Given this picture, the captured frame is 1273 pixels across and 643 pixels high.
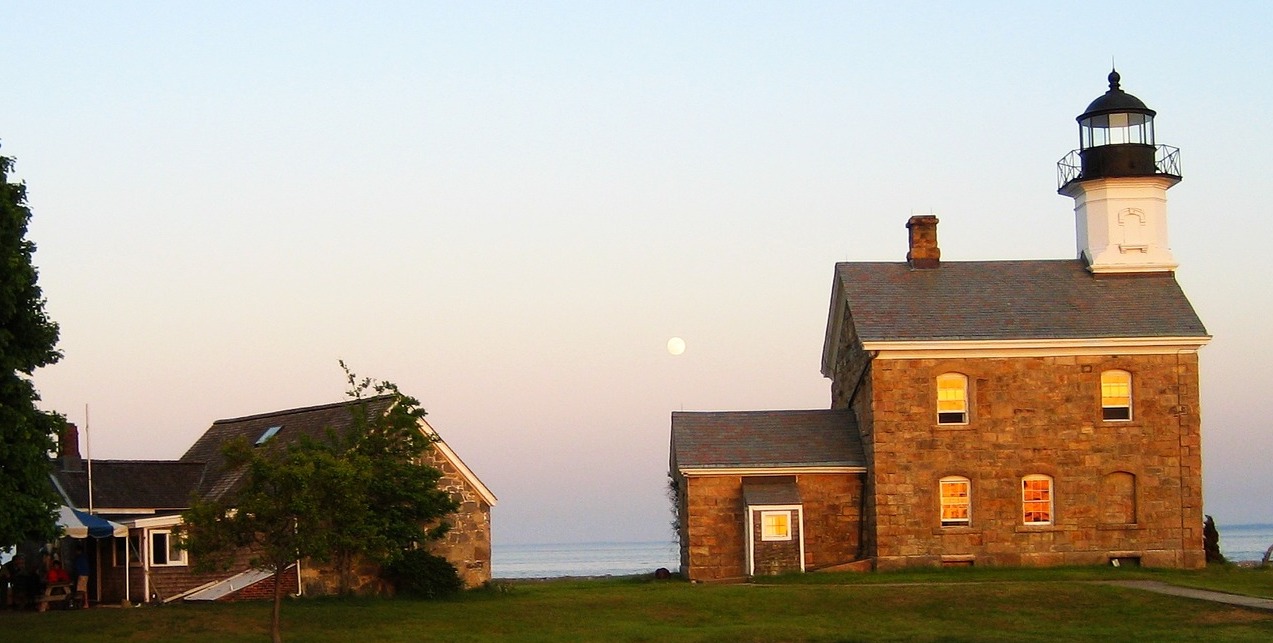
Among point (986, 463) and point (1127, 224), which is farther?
point (1127, 224)

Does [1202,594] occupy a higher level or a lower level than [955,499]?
lower

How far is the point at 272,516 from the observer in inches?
1029

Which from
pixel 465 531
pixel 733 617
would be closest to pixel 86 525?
pixel 465 531

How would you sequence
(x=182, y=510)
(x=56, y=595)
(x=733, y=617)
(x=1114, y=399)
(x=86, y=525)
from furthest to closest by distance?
(x=1114, y=399) < (x=182, y=510) < (x=56, y=595) < (x=86, y=525) < (x=733, y=617)

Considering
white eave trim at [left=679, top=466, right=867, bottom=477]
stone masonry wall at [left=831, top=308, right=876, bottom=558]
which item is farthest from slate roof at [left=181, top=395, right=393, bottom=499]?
stone masonry wall at [left=831, top=308, right=876, bottom=558]

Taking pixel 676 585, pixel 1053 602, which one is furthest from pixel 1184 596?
pixel 676 585

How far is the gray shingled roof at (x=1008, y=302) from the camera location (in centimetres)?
3875

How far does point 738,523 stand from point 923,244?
9537 mm

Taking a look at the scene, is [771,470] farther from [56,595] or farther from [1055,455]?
[56,595]

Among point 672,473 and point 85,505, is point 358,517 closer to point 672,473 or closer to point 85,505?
point 85,505

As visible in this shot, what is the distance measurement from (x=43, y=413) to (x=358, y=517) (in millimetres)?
5593

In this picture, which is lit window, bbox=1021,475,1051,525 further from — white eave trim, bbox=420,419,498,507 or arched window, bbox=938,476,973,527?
white eave trim, bbox=420,419,498,507

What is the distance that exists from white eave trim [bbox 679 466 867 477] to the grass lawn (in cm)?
523

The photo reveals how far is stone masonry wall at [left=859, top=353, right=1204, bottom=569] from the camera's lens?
38375mm
